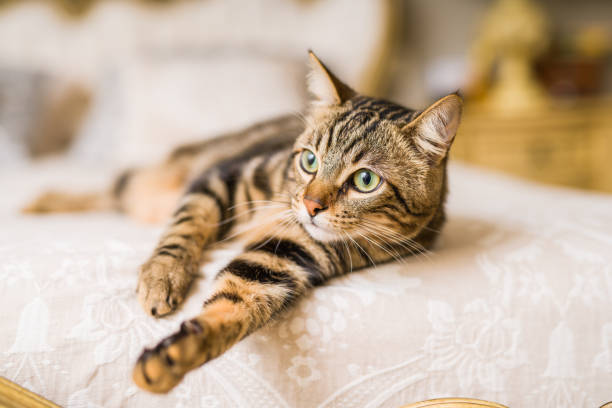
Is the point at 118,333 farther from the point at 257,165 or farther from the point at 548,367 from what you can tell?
the point at 548,367

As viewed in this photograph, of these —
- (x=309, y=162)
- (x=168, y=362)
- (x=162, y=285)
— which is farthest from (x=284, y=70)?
(x=168, y=362)

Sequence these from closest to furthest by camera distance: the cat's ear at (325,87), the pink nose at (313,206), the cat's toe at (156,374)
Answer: the cat's toe at (156,374), the pink nose at (313,206), the cat's ear at (325,87)

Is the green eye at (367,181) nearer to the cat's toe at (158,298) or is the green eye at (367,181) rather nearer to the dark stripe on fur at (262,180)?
the dark stripe on fur at (262,180)

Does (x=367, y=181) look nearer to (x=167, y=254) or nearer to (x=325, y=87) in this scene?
(x=325, y=87)

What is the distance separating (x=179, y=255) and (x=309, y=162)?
0.29 metres

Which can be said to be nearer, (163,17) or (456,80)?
(163,17)

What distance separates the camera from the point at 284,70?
1.65 m

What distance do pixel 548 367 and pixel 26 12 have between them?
107 inches

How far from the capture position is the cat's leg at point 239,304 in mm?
480

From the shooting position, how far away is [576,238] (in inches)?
30.6

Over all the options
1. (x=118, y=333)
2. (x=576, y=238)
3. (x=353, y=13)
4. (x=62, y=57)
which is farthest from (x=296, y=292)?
(x=62, y=57)

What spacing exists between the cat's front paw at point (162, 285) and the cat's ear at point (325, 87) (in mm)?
442

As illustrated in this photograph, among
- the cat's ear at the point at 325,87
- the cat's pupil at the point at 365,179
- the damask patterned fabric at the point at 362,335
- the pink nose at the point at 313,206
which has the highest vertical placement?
the cat's ear at the point at 325,87

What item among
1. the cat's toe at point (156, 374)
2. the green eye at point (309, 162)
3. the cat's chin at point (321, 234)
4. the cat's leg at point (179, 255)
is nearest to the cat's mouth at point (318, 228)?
the cat's chin at point (321, 234)
